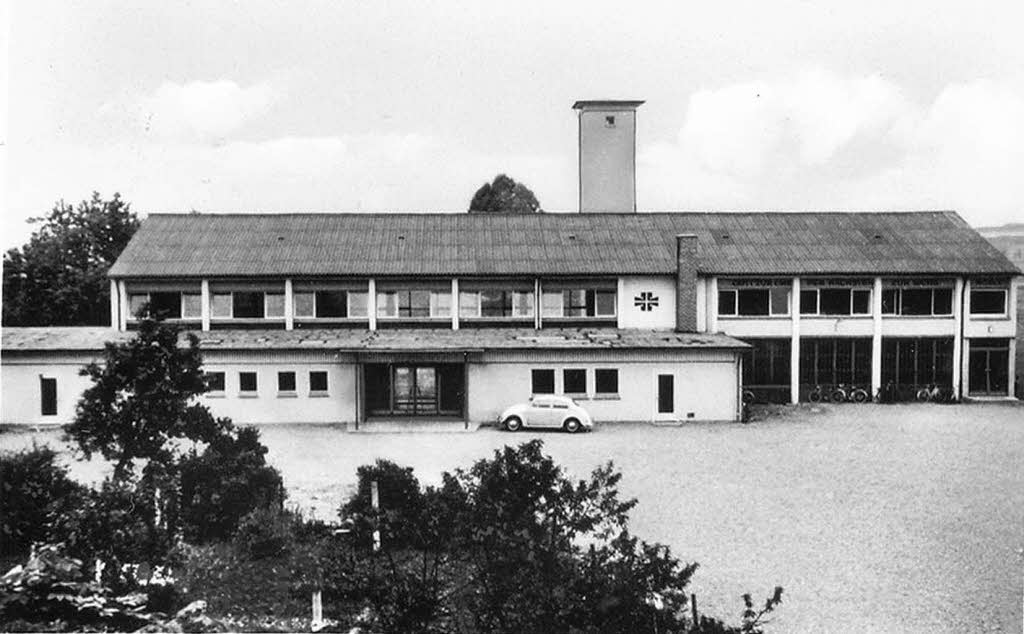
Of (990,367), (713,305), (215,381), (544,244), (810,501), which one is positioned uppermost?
(544,244)

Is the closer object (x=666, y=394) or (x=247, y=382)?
(x=247, y=382)

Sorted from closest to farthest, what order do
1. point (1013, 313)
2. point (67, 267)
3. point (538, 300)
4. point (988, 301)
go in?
point (67, 267) < point (538, 300) < point (1013, 313) < point (988, 301)

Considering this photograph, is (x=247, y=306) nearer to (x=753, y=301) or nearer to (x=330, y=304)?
(x=330, y=304)

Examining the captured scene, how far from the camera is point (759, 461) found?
14672 mm

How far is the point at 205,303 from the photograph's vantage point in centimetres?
1409

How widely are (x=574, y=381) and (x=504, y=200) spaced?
21.6 feet

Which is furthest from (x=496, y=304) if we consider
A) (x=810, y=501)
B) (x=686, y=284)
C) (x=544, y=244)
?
(x=810, y=501)

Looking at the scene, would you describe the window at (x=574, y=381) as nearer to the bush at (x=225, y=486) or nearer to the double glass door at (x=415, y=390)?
the double glass door at (x=415, y=390)

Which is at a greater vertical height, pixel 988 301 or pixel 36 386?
pixel 988 301

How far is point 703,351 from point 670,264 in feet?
14.1

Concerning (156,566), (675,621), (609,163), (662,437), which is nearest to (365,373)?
(156,566)

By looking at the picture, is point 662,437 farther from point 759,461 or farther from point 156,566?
point 156,566

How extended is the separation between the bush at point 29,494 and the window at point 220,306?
12.0 feet

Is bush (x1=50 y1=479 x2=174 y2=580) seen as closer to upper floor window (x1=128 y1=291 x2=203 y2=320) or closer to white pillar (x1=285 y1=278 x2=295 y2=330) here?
upper floor window (x1=128 y1=291 x2=203 y2=320)
